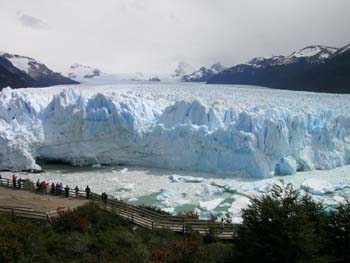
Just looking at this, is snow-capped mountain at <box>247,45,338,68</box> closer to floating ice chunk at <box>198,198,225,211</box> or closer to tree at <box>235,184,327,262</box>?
floating ice chunk at <box>198,198,225,211</box>

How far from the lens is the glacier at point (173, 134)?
70.9 ft

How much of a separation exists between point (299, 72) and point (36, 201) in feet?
201

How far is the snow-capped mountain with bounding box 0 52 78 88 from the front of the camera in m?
54.0

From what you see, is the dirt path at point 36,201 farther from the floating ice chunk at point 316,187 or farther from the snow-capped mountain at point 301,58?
the snow-capped mountain at point 301,58

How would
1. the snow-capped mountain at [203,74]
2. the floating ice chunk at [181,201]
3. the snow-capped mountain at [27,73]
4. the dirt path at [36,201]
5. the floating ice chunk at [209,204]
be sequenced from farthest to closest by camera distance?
the snow-capped mountain at [203,74] < the snow-capped mountain at [27,73] < the floating ice chunk at [181,201] < the floating ice chunk at [209,204] < the dirt path at [36,201]

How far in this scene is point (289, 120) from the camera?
22453 millimetres

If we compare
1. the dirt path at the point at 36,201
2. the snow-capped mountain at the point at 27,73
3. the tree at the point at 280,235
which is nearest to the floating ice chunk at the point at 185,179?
the dirt path at the point at 36,201

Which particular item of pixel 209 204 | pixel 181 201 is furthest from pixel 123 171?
pixel 209 204

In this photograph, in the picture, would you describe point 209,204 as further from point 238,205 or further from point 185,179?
point 185,179

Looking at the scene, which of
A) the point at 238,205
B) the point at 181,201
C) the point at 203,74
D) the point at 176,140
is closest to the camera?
→ the point at 238,205

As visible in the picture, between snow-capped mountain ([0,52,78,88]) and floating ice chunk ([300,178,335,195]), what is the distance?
41.5 meters

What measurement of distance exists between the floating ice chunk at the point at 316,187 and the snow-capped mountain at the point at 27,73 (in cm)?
4150

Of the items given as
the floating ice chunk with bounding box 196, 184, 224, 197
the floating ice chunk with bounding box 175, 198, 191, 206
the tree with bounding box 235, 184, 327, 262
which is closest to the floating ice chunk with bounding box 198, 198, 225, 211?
the floating ice chunk with bounding box 175, 198, 191, 206

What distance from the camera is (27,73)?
72.7 m
